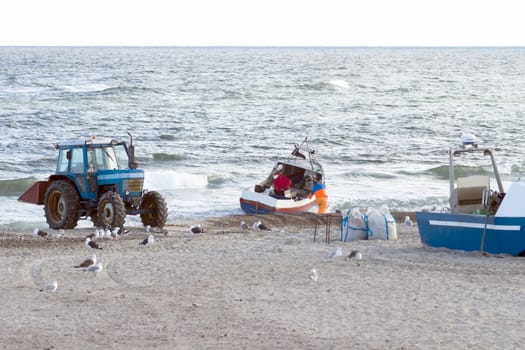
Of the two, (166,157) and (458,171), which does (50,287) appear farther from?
(166,157)

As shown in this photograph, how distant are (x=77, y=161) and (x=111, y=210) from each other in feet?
4.76

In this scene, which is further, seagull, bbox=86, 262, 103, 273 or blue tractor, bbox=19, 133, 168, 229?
blue tractor, bbox=19, 133, 168, 229

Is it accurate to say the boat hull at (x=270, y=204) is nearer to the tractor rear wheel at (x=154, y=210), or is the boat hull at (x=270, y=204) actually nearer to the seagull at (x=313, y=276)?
the tractor rear wheel at (x=154, y=210)

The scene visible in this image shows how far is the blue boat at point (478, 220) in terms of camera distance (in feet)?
45.7

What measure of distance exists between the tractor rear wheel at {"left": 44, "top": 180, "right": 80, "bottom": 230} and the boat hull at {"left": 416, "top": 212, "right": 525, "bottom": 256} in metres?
6.86

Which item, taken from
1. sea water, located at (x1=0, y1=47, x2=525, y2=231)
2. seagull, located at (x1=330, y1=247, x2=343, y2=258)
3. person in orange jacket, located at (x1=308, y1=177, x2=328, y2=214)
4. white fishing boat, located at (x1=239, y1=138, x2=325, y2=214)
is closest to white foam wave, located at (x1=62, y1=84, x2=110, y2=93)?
sea water, located at (x1=0, y1=47, x2=525, y2=231)

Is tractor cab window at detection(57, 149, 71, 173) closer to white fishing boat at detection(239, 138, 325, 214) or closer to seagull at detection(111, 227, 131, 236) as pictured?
seagull at detection(111, 227, 131, 236)

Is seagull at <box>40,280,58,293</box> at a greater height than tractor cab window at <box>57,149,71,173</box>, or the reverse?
tractor cab window at <box>57,149,71,173</box>

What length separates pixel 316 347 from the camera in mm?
Result: 9234

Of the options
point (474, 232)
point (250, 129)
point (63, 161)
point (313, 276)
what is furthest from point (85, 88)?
point (313, 276)

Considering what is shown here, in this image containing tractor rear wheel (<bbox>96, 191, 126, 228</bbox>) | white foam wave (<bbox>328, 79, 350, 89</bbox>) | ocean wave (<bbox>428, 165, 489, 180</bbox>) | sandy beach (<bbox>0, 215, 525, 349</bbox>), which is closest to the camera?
sandy beach (<bbox>0, 215, 525, 349</bbox>)

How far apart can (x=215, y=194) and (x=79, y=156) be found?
31.1 ft

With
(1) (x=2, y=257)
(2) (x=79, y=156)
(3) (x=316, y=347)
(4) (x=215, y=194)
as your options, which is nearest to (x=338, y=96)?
(4) (x=215, y=194)

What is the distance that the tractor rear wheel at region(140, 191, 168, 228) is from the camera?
741 inches
